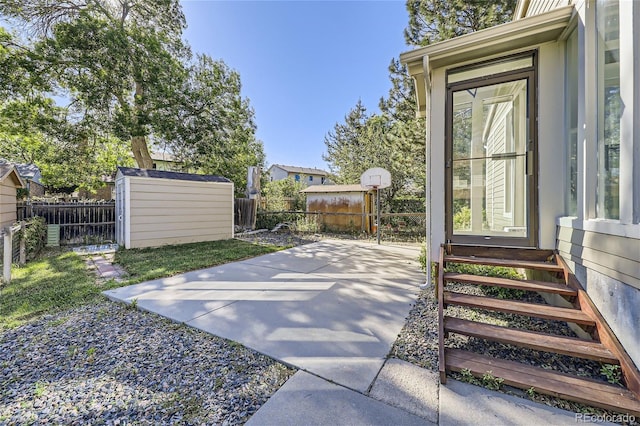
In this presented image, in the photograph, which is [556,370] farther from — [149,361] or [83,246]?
[83,246]

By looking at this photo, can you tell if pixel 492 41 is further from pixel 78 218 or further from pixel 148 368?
pixel 78 218

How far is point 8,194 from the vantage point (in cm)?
670

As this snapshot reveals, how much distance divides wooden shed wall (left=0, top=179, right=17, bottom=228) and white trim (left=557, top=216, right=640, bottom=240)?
10.1 meters

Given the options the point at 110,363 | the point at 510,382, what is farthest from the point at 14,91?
the point at 510,382

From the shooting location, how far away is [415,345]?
2.52 m

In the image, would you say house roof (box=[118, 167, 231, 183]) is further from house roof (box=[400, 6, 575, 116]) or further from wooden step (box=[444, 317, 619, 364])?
wooden step (box=[444, 317, 619, 364])

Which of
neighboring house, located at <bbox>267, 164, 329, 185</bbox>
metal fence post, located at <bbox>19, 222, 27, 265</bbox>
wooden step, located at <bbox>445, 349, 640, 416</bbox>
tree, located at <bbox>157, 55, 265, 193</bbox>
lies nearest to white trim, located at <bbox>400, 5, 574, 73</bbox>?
wooden step, located at <bbox>445, 349, 640, 416</bbox>

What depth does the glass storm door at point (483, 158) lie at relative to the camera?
3482 millimetres

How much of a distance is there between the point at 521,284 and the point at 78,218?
10556mm

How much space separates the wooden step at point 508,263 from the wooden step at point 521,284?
15 centimetres

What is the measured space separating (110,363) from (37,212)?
8.04 meters

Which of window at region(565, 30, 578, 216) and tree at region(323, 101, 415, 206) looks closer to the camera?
window at region(565, 30, 578, 216)

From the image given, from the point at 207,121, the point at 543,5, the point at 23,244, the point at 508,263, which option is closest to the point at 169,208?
the point at 23,244

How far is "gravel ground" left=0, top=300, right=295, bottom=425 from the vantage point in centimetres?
170
